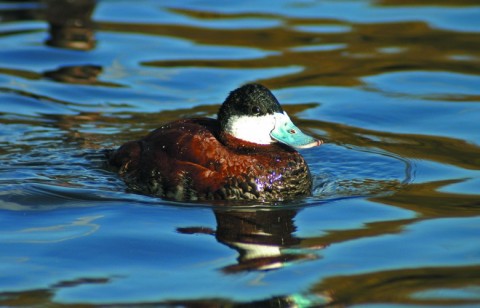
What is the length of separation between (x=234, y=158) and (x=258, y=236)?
1039 mm

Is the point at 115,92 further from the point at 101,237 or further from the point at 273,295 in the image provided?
the point at 273,295

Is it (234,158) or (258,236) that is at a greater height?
(234,158)

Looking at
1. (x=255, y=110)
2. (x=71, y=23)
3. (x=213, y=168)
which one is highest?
(x=71, y=23)

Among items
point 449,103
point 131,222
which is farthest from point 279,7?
point 131,222

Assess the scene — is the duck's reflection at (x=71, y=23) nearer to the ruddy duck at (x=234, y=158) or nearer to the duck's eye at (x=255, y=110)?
the ruddy duck at (x=234, y=158)

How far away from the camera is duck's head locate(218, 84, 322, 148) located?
8266mm

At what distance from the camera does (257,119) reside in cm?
831

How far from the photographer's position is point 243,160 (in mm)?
8188

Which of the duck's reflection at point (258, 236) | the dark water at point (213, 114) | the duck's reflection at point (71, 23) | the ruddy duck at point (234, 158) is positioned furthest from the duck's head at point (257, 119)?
the duck's reflection at point (71, 23)

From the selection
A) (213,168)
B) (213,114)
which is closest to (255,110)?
(213,168)

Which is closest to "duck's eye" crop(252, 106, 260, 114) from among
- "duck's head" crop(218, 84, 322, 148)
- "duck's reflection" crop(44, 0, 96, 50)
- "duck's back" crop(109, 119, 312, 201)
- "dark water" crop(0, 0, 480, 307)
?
"duck's head" crop(218, 84, 322, 148)

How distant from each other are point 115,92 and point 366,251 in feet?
18.2

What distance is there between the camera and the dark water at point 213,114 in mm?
6500

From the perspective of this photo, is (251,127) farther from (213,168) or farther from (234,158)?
(213,168)
